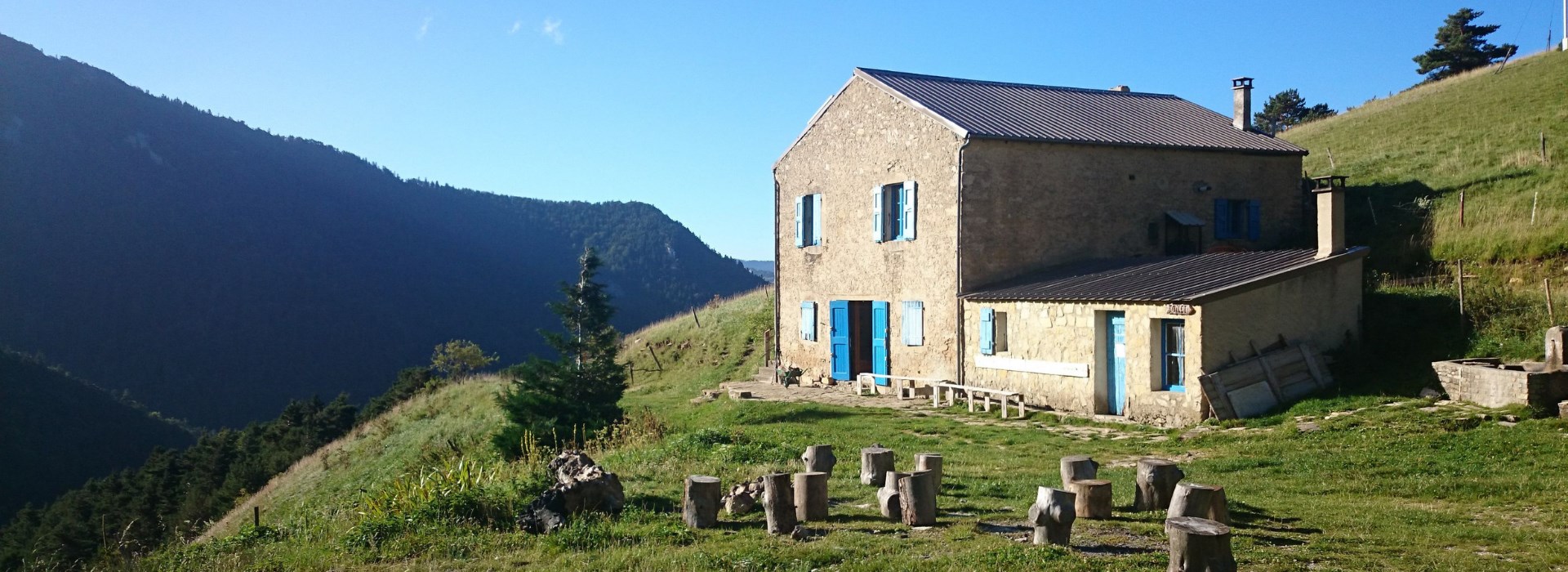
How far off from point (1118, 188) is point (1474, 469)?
441 inches

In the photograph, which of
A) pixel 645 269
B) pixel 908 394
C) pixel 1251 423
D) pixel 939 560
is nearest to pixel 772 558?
pixel 939 560

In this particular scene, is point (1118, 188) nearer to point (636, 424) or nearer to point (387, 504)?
point (636, 424)

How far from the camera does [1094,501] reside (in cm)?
750

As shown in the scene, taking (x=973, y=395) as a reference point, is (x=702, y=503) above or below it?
below

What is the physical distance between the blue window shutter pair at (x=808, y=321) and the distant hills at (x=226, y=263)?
61295 millimetres

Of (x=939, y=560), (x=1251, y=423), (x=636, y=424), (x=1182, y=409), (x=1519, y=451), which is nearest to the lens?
(x=939, y=560)

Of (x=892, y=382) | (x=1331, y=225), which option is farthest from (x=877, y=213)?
(x=1331, y=225)

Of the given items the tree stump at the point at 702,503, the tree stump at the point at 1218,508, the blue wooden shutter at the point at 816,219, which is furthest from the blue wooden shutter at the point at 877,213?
the tree stump at the point at 1218,508

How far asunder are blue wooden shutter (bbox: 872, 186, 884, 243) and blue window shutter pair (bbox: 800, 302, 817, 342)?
2935 mm

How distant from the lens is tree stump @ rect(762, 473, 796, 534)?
7.55 metres

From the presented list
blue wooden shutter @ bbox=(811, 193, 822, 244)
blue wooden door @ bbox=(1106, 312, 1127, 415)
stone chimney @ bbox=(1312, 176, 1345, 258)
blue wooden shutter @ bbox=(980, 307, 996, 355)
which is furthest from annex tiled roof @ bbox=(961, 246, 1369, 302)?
blue wooden shutter @ bbox=(811, 193, 822, 244)

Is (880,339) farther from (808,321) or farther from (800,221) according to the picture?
(800,221)

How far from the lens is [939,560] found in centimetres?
642

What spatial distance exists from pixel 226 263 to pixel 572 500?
9036cm
